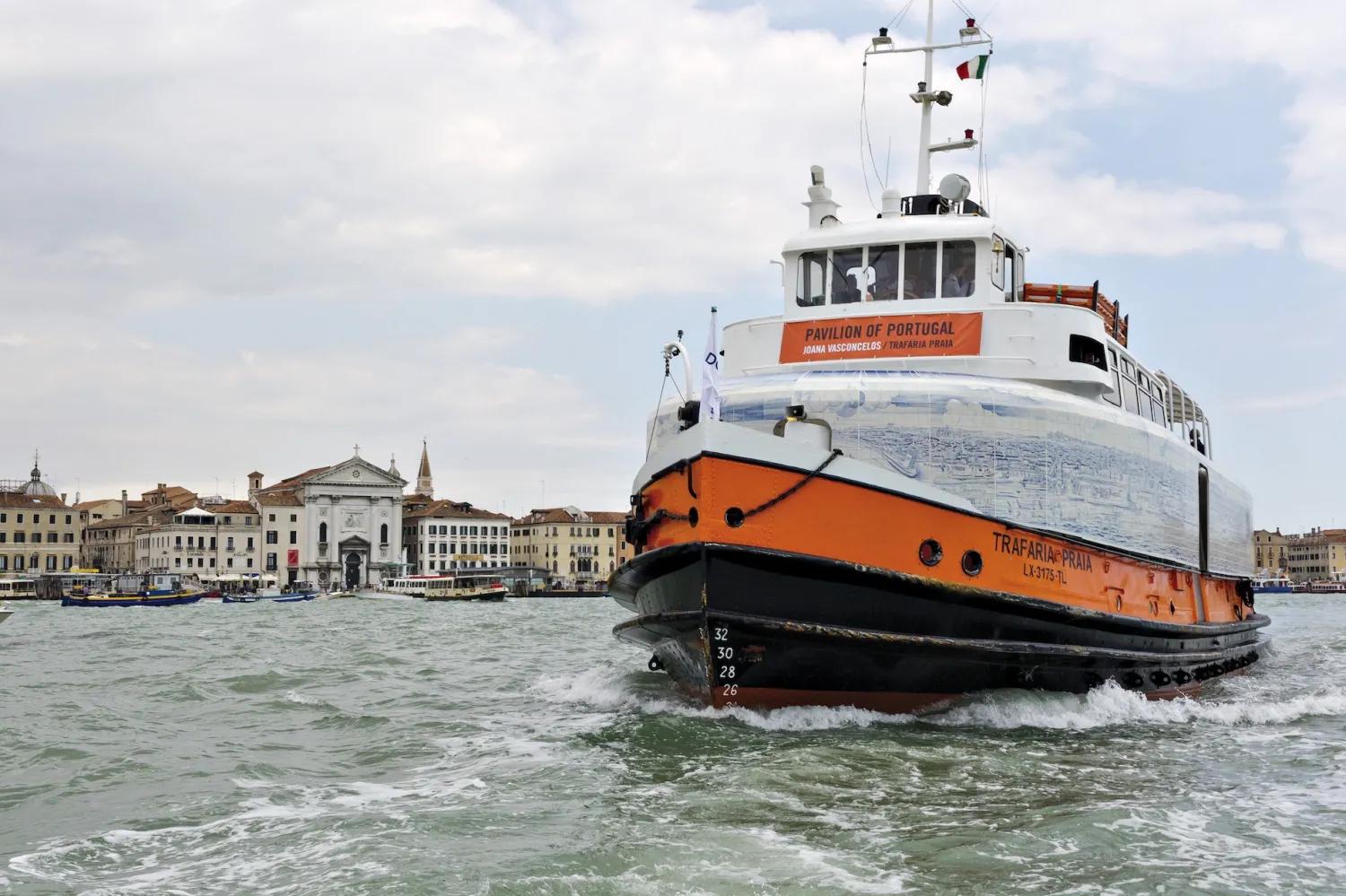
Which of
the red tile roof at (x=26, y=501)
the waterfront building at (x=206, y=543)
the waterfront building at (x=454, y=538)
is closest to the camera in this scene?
the waterfront building at (x=206, y=543)

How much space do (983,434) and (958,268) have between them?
9.24ft

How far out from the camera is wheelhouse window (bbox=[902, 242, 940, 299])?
1463 cm

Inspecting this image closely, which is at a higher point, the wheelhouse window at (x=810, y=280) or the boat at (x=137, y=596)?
the wheelhouse window at (x=810, y=280)

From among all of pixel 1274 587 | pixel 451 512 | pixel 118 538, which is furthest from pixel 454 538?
pixel 1274 587

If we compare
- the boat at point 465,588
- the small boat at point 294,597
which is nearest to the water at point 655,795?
the small boat at point 294,597

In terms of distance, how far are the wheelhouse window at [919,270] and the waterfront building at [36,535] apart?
381 ft

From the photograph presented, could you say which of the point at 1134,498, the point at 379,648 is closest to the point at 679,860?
the point at 1134,498

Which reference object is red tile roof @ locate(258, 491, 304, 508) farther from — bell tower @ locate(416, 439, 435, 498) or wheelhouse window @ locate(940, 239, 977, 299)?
wheelhouse window @ locate(940, 239, 977, 299)

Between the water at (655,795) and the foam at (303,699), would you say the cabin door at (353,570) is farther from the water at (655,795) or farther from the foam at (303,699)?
the foam at (303,699)

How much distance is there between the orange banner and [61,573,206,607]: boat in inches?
2790

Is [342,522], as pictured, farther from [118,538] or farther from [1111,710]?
[1111,710]

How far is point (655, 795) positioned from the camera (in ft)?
29.6

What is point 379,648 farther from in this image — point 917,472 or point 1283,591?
point 1283,591

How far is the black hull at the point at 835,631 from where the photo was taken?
11.6 metres
